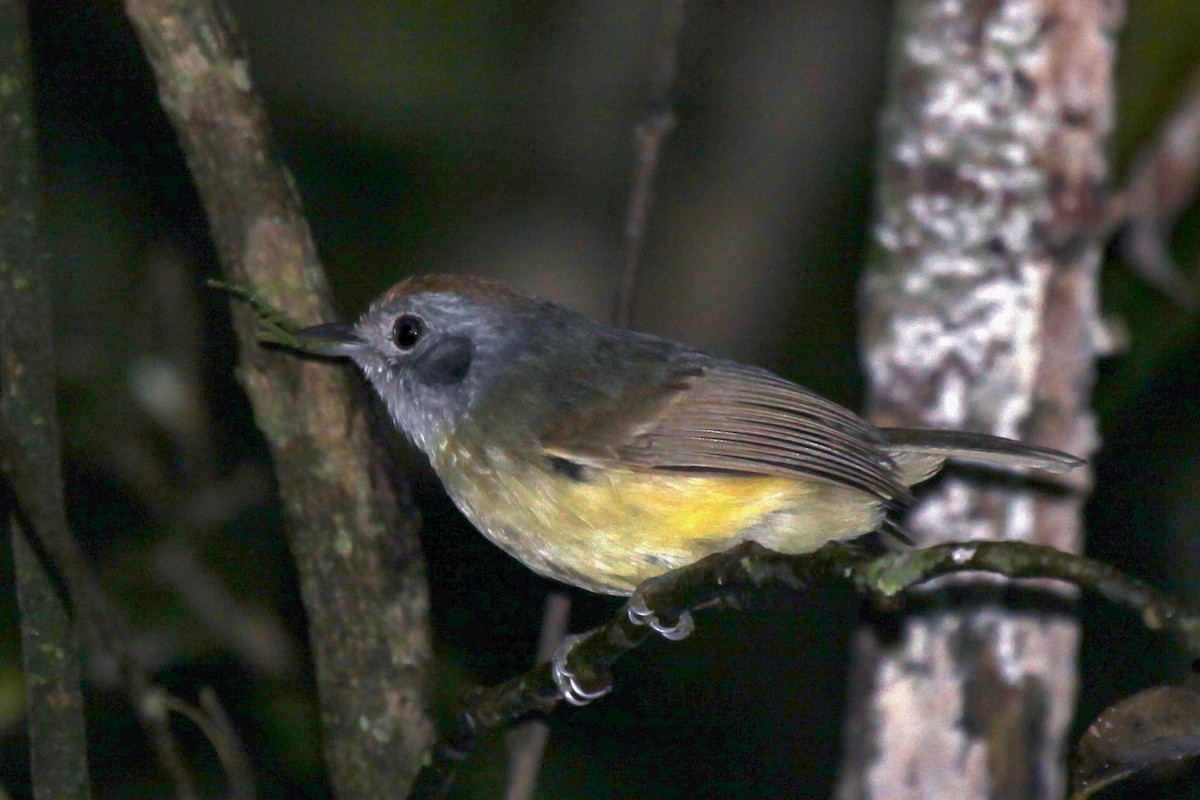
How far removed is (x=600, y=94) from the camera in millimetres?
7762

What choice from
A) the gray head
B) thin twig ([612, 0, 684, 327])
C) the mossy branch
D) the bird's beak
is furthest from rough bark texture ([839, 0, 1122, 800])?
the bird's beak

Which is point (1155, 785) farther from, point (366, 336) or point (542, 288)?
point (542, 288)

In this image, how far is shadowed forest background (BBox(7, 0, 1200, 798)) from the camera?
474cm

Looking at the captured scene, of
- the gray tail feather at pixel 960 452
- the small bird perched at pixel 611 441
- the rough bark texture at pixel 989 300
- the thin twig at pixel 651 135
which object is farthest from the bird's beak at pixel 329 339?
the rough bark texture at pixel 989 300

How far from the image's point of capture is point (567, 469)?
3533 millimetres

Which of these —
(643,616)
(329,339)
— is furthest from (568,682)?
(329,339)

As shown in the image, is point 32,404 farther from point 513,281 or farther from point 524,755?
point 513,281

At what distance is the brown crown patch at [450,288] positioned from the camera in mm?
3975

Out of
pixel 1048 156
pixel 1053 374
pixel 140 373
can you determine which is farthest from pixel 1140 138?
pixel 140 373

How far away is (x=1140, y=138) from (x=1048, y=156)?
0.61m

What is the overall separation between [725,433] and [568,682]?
0.80 meters

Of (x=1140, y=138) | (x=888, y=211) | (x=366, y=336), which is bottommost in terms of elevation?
(x=366, y=336)

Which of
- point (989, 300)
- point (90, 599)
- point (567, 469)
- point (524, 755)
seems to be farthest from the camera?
point (989, 300)

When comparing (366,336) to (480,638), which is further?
(480,638)
